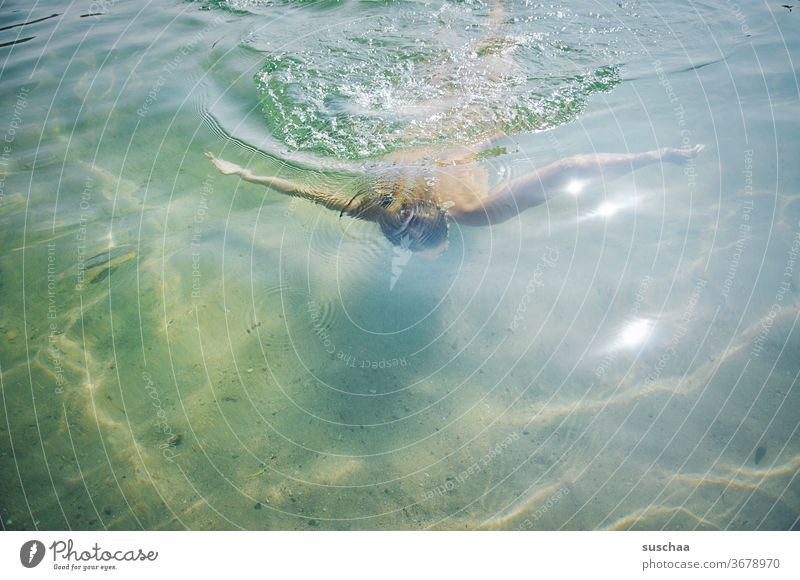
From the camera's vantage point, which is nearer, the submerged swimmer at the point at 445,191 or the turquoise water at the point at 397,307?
the turquoise water at the point at 397,307

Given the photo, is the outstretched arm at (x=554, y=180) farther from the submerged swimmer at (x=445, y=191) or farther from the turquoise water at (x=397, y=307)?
the turquoise water at (x=397, y=307)

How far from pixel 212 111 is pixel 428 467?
468cm

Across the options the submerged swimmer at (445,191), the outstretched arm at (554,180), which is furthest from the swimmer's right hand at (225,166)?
the outstretched arm at (554,180)

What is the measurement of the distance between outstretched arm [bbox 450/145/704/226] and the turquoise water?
0.14 meters

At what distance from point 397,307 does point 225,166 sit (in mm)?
2431

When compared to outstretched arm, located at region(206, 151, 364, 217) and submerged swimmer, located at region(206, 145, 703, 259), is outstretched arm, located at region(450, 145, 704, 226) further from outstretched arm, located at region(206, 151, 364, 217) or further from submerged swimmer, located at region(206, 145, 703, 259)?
outstretched arm, located at region(206, 151, 364, 217)

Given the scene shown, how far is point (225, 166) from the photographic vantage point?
5.05 metres

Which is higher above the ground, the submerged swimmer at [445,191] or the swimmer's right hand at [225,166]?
the swimmer's right hand at [225,166]

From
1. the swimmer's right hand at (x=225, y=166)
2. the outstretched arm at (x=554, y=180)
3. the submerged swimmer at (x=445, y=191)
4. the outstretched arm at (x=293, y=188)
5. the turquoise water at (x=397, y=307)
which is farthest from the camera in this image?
the swimmer's right hand at (x=225, y=166)

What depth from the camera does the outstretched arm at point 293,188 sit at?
464 cm

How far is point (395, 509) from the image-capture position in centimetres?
296

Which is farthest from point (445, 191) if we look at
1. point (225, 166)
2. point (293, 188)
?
point (225, 166)

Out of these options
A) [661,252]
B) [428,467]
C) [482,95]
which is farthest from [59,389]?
[482,95]

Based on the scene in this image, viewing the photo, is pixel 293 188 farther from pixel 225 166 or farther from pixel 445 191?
pixel 445 191
